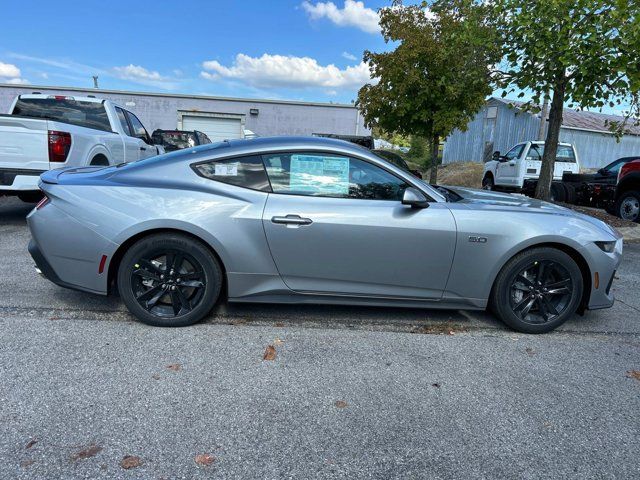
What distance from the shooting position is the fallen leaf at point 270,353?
327cm

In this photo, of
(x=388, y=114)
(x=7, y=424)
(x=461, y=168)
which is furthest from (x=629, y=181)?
(x=461, y=168)

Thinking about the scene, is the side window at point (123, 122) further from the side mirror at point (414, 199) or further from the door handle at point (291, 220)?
the side mirror at point (414, 199)

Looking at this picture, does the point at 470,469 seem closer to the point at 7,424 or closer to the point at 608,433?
the point at 608,433

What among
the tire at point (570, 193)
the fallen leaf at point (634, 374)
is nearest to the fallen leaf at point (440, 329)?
the fallen leaf at point (634, 374)

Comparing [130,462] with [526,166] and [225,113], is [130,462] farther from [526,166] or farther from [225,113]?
[225,113]

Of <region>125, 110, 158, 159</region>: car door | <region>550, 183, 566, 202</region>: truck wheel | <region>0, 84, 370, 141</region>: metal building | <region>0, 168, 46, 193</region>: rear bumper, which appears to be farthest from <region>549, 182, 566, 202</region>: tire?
<region>0, 84, 370, 141</region>: metal building

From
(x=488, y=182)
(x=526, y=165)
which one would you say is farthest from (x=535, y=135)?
(x=526, y=165)

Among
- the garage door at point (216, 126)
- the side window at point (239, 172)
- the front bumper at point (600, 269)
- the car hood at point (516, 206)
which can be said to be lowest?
the front bumper at point (600, 269)

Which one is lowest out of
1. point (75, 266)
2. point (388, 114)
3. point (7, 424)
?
point (7, 424)

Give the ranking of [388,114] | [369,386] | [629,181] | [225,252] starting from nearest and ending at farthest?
[369,386], [225,252], [629,181], [388,114]

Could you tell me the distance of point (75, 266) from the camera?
3.62 metres

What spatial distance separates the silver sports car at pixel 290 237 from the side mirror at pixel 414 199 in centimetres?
1

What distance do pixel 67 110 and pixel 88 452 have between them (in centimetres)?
705

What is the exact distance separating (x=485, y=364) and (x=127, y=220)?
2.82 metres
